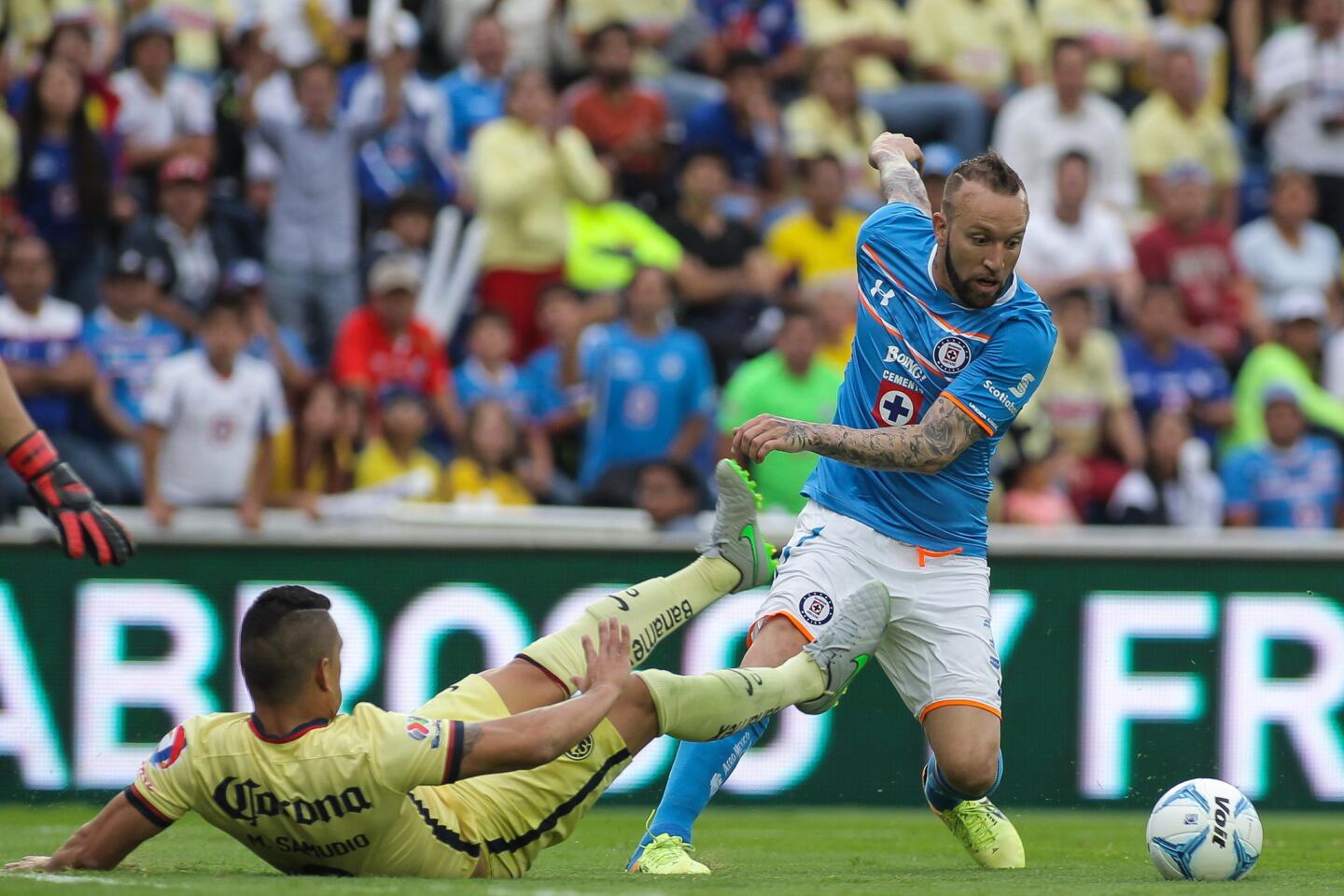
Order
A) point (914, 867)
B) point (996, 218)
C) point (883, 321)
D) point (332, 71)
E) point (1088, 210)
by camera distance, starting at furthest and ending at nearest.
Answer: point (1088, 210) < point (332, 71) < point (914, 867) < point (883, 321) < point (996, 218)

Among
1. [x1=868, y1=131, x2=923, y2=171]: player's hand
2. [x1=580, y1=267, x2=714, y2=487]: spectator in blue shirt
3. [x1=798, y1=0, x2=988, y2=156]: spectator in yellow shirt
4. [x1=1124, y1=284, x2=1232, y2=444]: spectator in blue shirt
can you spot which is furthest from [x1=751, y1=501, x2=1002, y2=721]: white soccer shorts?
[x1=798, y1=0, x2=988, y2=156]: spectator in yellow shirt

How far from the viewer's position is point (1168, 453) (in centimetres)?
1295

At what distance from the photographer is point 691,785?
23.5 ft

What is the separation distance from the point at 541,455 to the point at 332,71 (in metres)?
3.17

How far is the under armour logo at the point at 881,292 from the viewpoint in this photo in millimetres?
7184

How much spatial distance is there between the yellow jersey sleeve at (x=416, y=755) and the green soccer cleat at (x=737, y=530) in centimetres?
172

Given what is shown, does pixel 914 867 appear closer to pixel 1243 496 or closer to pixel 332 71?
pixel 1243 496

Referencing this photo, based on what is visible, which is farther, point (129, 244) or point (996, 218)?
point (129, 244)

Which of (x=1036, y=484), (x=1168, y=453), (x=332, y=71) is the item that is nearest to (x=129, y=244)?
(x=332, y=71)

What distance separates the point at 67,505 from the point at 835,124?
31.5 ft

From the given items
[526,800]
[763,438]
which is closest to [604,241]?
[763,438]

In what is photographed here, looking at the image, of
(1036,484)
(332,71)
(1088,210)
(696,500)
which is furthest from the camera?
(1088,210)

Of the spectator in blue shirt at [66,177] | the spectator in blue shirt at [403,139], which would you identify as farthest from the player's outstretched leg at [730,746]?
the spectator in blue shirt at [403,139]

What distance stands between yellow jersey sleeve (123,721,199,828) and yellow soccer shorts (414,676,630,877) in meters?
0.78
